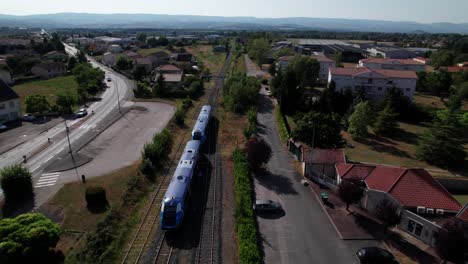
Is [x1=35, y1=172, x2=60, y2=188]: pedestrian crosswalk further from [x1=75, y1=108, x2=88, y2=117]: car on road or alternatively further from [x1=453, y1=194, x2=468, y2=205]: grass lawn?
[x1=453, y1=194, x2=468, y2=205]: grass lawn

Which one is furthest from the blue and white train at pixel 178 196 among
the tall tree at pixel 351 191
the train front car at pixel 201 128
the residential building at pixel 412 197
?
the residential building at pixel 412 197

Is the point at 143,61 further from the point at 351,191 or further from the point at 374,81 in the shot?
the point at 351,191

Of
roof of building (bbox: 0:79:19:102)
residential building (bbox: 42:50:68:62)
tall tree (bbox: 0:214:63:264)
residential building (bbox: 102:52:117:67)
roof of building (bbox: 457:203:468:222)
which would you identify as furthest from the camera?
residential building (bbox: 102:52:117:67)

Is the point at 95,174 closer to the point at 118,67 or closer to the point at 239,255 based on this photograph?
the point at 239,255

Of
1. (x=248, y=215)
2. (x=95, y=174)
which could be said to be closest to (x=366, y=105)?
(x=248, y=215)

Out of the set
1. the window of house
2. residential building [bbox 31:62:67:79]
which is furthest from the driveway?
residential building [bbox 31:62:67:79]
